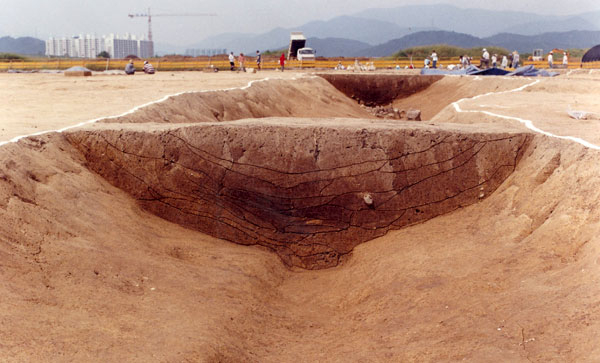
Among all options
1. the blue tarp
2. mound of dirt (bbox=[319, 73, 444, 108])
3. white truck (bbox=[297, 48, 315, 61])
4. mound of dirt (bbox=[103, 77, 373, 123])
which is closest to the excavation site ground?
mound of dirt (bbox=[103, 77, 373, 123])

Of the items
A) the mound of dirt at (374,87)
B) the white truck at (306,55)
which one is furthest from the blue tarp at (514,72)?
the white truck at (306,55)

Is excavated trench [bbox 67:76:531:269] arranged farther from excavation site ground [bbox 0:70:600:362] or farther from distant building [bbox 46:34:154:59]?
distant building [bbox 46:34:154:59]

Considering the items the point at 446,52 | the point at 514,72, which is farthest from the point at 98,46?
the point at 514,72

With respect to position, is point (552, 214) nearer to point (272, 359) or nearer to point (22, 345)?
point (272, 359)

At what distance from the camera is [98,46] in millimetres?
124750

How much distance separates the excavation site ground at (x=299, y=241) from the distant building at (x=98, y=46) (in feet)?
360

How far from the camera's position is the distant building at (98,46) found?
11525cm

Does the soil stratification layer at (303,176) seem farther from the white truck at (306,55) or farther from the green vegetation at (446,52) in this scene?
the green vegetation at (446,52)

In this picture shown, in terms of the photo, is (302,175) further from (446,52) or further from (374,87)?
(446,52)

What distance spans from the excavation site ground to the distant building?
10970cm

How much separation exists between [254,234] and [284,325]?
2104 mm

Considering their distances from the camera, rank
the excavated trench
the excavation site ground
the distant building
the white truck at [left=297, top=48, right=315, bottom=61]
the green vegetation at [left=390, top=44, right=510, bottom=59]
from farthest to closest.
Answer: the distant building
the green vegetation at [left=390, top=44, right=510, bottom=59]
the white truck at [left=297, top=48, right=315, bottom=61]
the excavated trench
the excavation site ground

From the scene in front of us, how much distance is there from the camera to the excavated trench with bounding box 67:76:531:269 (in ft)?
23.3

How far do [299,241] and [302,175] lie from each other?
82cm
